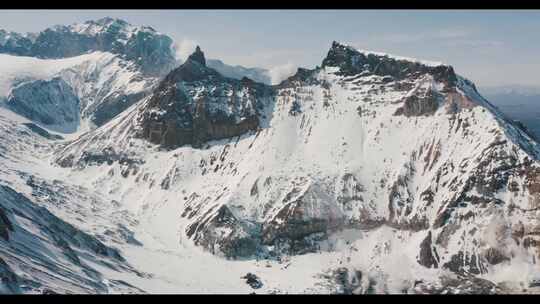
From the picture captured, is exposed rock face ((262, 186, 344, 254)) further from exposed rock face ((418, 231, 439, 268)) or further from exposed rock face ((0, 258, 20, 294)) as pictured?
exposed rock face ((0, 258, 20, 294))

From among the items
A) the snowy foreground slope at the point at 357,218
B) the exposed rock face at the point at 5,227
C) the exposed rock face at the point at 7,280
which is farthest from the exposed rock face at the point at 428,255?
the exposed rock face at the point at 7,280

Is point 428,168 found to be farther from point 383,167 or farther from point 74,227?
point 74,227

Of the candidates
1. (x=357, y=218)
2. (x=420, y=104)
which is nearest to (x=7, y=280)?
(x=357, y=218)

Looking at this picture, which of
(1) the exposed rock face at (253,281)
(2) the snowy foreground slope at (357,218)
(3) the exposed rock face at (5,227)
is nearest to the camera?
(3) the exposed rock face at (5,227)

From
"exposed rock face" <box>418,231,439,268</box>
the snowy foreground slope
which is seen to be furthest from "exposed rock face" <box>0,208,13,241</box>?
"exposed rock face" <box>418,231,439,268</box>

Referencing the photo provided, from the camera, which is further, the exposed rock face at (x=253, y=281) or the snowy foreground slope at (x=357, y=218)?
the exposed rock face at (x=253, y=281)

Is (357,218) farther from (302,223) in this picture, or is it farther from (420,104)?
(420,104)

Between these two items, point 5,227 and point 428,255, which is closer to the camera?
point 5,227

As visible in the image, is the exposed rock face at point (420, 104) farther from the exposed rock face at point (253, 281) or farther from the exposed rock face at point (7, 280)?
the exposed rock face at point (7, 280)

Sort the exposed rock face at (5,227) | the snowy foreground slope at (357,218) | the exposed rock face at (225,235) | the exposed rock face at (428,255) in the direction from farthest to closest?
the exposed rock face at (225,235) → the exposed rock face at (428,255) → the snowy foreground slope at (357,218) → the exposed rock face at (5,227)
